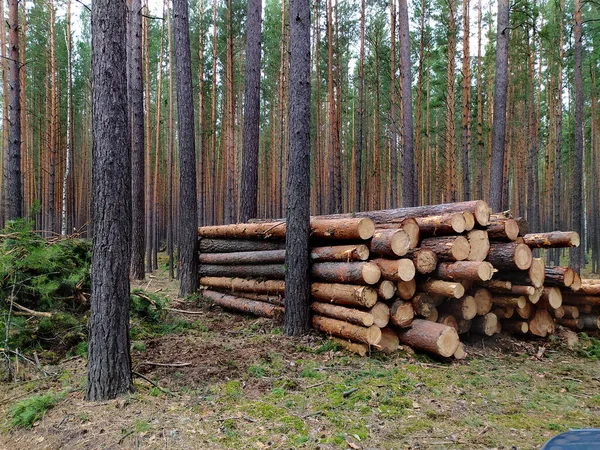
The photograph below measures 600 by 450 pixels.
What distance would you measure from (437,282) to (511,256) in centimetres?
112

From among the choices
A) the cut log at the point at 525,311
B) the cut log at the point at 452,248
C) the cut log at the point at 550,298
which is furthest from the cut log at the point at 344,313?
the cut log at the point at 550,298

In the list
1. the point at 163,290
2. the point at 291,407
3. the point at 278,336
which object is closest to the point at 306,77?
the point at 278,336

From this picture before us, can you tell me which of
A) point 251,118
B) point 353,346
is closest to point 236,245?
point 251,118

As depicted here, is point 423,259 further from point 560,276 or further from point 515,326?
point 560,276

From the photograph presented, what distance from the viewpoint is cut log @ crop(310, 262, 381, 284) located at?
16.3 ft

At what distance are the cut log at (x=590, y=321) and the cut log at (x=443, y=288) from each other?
278 centimetres

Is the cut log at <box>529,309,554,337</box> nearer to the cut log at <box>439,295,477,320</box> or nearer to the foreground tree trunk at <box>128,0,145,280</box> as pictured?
the cut log at <box>439,295,477,320</box>

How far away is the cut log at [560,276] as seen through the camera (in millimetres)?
5676

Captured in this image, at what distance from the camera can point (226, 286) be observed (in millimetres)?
7812

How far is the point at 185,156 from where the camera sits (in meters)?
8.48

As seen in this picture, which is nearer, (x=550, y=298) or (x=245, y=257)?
(x=550, y=298)

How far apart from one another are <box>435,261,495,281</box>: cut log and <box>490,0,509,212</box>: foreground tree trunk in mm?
5471

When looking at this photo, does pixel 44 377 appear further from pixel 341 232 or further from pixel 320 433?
pixel 341 232

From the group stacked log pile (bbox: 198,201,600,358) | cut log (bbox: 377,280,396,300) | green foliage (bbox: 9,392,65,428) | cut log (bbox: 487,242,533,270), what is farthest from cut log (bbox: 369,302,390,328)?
green foliage (bbox: 9,392,65,428)
